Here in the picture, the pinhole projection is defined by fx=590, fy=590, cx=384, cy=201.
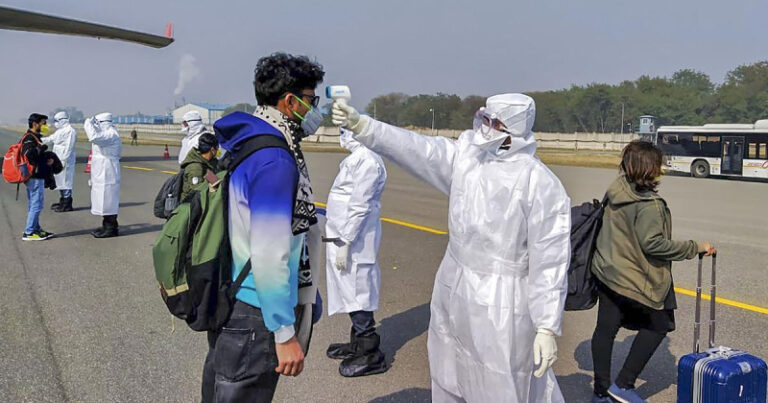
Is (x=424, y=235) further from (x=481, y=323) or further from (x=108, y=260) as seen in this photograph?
(x=481, y=323)

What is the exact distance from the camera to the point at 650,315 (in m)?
3.48

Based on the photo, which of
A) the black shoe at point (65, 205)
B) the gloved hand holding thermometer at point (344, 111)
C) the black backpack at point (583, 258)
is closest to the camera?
the gloved hand holding thermometer at point (344, 111)

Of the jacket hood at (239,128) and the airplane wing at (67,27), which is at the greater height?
the airplane wing at (67,27)

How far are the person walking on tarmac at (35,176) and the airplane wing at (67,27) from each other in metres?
18.6

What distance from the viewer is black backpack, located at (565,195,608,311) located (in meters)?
3.51

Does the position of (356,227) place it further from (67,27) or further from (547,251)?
(67,27)

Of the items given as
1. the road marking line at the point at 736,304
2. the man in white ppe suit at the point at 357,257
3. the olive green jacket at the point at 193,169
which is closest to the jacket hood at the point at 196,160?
the olive green jacket at the point at 193,169

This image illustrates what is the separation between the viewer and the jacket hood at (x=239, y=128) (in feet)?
6.91

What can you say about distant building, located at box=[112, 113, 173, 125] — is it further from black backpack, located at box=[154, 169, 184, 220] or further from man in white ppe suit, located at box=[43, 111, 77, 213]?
black backpack, located at box=[154, 169, 184, 220]

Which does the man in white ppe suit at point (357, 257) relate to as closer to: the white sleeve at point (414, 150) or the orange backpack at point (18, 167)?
the white sleeve at point (414, 150)

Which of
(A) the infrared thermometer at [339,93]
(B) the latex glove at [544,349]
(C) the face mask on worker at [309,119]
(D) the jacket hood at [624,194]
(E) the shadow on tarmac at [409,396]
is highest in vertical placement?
(A) the infrared thermometer at [339,93]

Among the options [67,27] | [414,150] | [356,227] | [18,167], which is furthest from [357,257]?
[67,27]

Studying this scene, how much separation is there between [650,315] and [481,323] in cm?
151

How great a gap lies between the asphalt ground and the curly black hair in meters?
2.27
